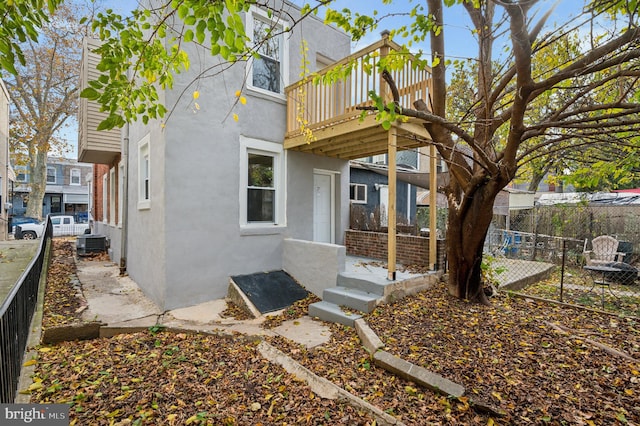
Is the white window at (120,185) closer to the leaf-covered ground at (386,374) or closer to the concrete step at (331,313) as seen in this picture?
the leaf-covered ground at (386,374)

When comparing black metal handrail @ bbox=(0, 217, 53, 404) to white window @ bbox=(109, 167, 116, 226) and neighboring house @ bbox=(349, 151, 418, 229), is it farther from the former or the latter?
neighboring house @ bbox=(349, 151, 418, 229)

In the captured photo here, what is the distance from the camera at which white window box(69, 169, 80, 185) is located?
103 feet

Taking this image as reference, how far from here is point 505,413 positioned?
2689 mm

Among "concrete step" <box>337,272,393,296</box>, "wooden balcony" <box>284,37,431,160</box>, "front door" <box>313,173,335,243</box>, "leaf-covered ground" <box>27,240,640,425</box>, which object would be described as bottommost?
"leaf-covered ground" <box>27,240,640,425</box>

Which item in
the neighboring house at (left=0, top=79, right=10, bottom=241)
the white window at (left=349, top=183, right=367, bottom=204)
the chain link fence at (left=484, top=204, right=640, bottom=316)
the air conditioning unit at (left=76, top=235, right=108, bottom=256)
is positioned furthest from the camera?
the neighboring house at (left=0, top=79, right=10, bottom=241)

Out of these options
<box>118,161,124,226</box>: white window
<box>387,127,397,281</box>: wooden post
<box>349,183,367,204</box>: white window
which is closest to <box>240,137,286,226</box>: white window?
<box>387,127,397,281</box>: wooden post

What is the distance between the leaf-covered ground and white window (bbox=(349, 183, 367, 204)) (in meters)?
7.63

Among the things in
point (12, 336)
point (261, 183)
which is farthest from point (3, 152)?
point (12, 336)

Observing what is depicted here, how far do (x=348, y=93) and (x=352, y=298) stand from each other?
417 cm

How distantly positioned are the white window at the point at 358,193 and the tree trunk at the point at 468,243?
21.9 ft

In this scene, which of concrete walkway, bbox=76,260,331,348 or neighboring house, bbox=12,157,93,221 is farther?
neighboring house, bbox=12,157,93,221

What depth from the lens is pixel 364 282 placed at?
5547 mm

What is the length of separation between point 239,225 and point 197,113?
2.26 metres

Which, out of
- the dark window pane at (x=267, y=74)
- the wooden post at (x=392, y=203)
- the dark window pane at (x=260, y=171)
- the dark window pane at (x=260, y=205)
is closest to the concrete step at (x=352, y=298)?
the wooden post at (x=392, y=203)
